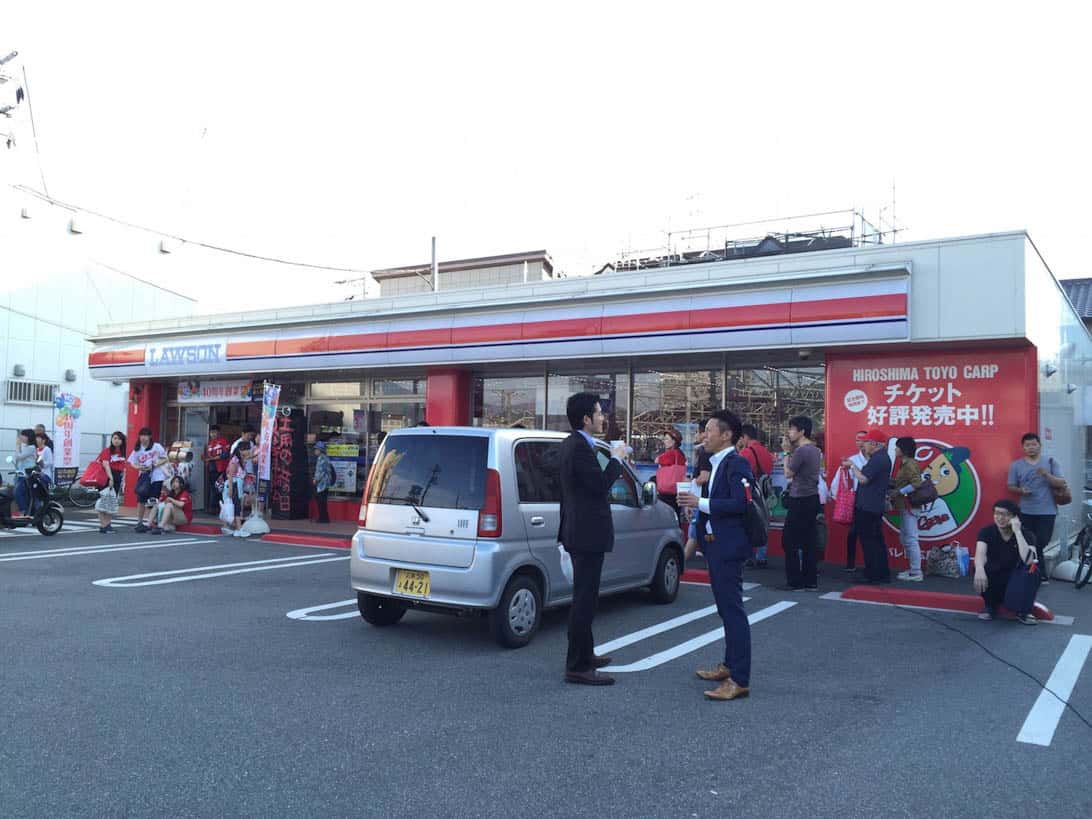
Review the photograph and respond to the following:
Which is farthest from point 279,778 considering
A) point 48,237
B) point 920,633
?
point 48,237

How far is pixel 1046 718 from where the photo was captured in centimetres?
505

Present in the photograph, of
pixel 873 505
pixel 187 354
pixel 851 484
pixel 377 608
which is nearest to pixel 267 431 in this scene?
pixel 187 354

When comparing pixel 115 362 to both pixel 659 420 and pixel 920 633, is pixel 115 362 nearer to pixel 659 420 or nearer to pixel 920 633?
pixel 659 420

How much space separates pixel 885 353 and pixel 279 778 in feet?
31.6

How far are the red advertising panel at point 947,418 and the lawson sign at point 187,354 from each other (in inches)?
483

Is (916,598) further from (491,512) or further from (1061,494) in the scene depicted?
(491,512)

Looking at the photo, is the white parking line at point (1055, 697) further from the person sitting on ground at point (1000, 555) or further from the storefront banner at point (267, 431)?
the storefront banner at point (267, 431)

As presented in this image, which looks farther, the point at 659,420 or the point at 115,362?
the point at 115,362

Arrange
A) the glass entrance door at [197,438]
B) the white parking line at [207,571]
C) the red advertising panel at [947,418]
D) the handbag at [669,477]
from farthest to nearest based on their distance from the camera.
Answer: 1. the glass entrance door at [197,438]
2. the handbag at [669,477]
3. the red advertising panel at [947,418]
4. the white parking line at [207,571]

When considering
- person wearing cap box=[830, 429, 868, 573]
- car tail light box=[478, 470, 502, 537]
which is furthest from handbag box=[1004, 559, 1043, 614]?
car tail light box=[478, 470, 502, 537]

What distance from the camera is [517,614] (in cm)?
666

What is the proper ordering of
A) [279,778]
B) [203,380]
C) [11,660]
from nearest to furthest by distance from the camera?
[279,778]
[11,660]
[203,380]

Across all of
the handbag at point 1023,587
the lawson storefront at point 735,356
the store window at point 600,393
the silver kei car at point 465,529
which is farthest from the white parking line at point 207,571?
the handbag at point 1023,587

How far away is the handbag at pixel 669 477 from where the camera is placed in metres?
11.3
